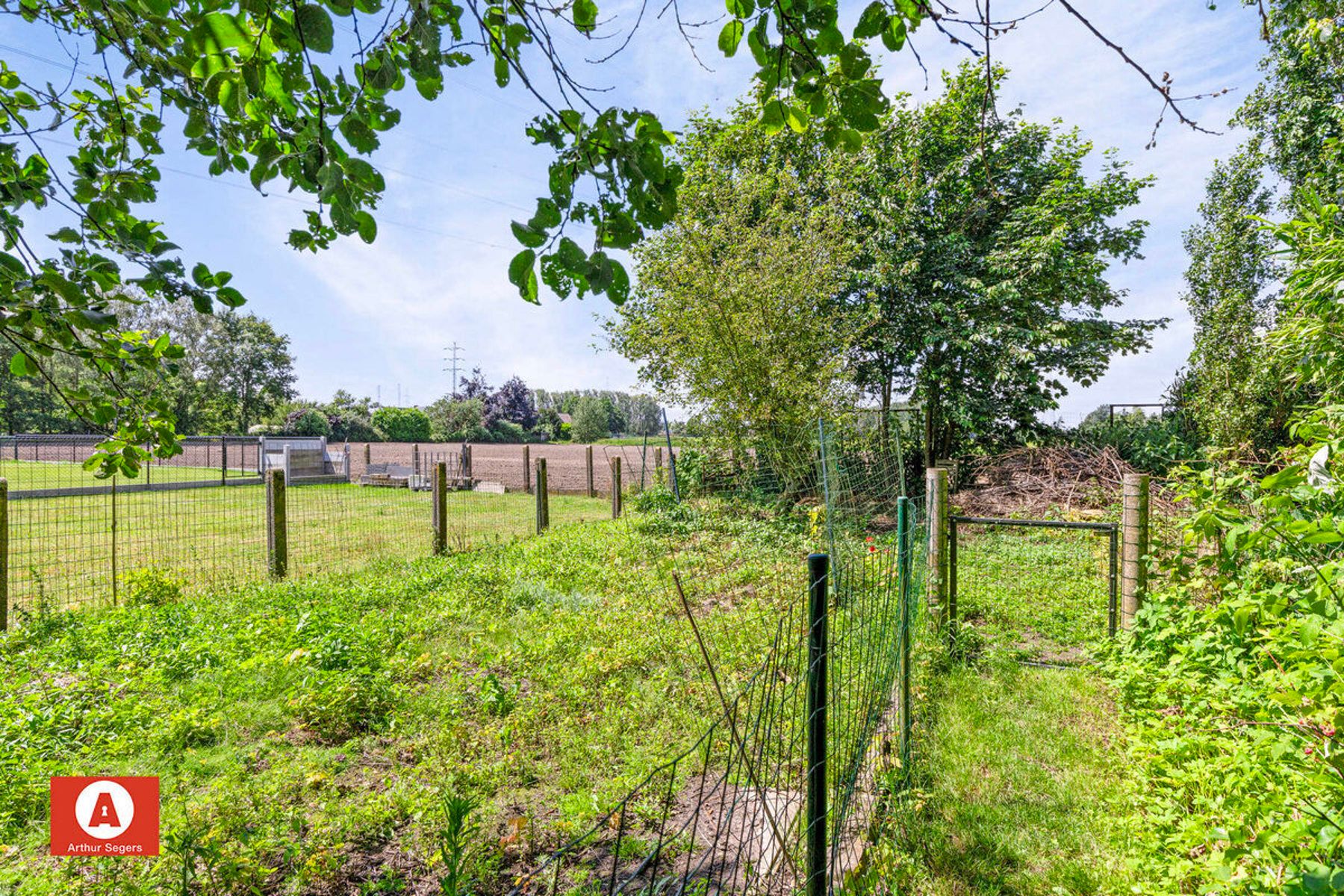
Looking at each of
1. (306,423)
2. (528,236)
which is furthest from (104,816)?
(306,423)

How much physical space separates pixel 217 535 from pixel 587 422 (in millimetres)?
36077

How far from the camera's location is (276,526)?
6.21m

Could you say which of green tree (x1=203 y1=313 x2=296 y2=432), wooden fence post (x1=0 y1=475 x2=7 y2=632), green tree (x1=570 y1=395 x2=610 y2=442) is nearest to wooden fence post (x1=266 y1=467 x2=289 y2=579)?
wooden fence post (x1=0 y1=475 x2=7 y2=632)

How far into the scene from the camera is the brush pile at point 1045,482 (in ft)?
32.4

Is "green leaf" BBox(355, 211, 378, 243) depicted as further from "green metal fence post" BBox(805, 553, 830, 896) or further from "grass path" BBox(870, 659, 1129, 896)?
"grass path" BBox(870, 659, 1129, 896)

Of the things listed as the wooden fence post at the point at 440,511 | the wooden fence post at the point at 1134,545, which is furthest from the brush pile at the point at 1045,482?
the wooden fence post at the point at 440,511

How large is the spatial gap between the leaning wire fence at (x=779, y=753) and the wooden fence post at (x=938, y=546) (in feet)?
0.61

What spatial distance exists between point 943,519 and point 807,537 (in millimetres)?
2846

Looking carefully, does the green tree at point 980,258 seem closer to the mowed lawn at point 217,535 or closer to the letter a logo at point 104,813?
the mowed lawn at point 217,535

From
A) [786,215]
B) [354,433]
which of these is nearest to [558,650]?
[786,215]

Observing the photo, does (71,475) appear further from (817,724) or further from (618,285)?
(817,724)

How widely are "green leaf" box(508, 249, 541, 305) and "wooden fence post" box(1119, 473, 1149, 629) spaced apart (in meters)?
4.22

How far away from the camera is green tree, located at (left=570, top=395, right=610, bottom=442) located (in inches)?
1736

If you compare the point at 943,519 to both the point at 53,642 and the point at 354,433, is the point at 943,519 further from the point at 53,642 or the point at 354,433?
the point at 354,433
